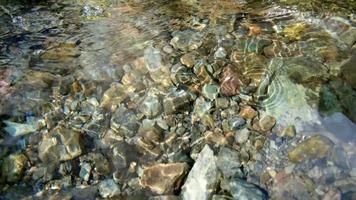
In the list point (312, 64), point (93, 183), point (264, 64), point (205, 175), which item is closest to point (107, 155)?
point (93, 183)

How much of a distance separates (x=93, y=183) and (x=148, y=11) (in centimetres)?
297

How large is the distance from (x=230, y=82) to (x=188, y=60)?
2.08 feet

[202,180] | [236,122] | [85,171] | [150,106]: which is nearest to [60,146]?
[85,171]

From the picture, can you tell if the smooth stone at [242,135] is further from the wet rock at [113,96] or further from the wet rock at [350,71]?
the wet rock at [113,96]

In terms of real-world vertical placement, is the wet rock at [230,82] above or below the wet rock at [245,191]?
above

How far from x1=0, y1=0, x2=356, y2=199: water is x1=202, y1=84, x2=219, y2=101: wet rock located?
0.02 m

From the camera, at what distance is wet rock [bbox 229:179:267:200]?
10.5 feet

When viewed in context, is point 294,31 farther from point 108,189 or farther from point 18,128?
point 18,128

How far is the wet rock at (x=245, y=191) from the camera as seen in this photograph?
321 centimetres

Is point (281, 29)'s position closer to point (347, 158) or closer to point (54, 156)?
point (347, 158)

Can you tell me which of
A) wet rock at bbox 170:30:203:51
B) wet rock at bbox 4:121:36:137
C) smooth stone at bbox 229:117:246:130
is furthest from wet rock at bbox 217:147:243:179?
wet rock at bbox 4:121:36:137

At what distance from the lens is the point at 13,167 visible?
3.61 m

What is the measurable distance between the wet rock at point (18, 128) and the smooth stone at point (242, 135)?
211 centimetres

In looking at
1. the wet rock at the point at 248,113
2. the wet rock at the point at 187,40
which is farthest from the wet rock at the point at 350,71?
the wet rock at the point at 187,40
